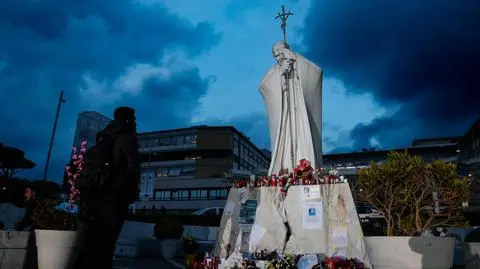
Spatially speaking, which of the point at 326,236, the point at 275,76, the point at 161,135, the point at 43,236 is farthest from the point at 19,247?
the point at 161,135

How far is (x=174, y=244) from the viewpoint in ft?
49.1

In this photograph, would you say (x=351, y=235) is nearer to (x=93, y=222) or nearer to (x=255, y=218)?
(x=255, y=218)

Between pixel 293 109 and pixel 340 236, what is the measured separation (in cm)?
507

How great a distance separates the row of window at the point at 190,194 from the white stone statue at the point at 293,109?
4157cm

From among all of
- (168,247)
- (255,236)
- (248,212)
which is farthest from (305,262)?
(168,247)

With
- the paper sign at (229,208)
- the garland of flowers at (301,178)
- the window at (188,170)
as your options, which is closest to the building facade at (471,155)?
the garland of flowers at (301,178)

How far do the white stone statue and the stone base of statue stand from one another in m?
2.10

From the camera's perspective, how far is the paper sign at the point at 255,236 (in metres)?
10.1

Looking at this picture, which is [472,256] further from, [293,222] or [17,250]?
[17,250]

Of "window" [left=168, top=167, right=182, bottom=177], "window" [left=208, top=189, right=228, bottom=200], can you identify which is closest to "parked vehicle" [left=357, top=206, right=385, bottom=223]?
"window" [left=208, top=189, right=228, bottom=200]

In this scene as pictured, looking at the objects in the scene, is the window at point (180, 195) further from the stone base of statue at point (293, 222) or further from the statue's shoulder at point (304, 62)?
the stone base of statue at point (293, 222)

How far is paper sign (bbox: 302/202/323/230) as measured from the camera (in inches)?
380

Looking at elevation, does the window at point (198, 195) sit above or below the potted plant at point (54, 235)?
above

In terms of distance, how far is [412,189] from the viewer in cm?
855
